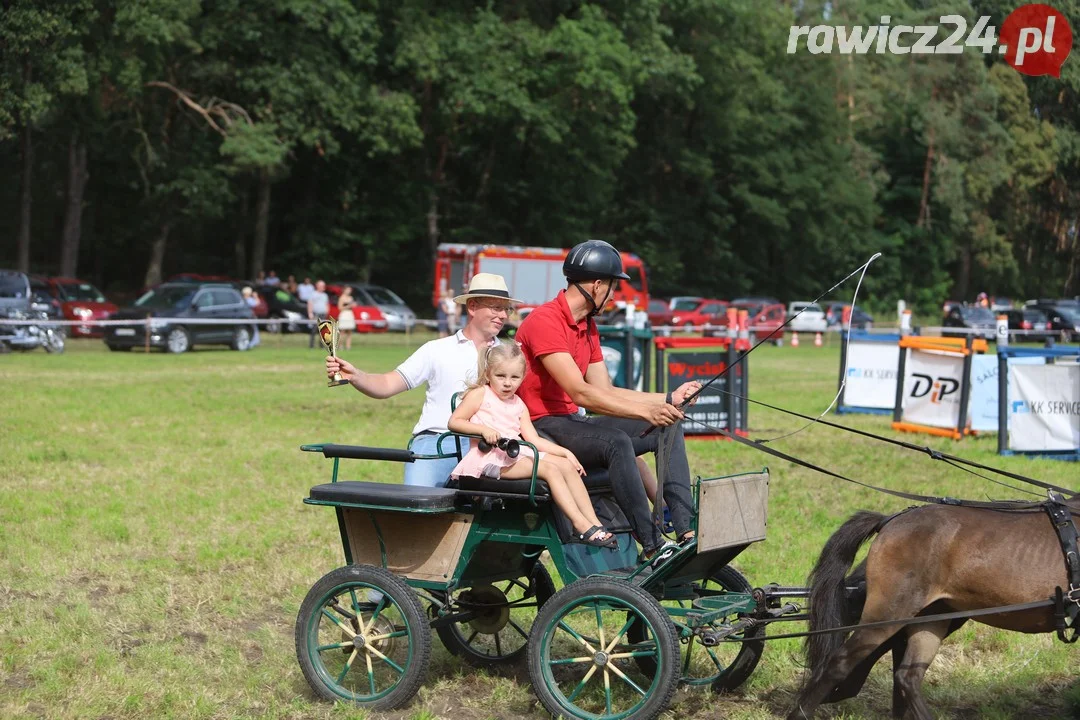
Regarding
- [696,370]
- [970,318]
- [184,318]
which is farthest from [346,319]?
[970,318]

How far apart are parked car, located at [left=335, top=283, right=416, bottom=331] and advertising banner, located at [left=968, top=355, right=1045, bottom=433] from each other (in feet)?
83.9

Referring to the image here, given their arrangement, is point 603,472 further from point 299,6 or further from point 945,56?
point 945,56

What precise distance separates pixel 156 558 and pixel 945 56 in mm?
61325

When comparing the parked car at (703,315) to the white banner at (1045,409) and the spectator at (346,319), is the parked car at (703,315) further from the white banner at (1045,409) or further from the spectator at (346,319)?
the white banner at (1045,409)

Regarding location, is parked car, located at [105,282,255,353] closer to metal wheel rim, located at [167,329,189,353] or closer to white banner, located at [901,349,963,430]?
metal wheel rim, located at [167,329,189,353]

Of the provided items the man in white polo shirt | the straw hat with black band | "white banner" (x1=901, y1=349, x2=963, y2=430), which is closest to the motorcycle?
"white banner" (x1=901, y1=349, x2=963, y2=430)

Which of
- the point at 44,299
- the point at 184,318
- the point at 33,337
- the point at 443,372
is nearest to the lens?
the point at 443,372

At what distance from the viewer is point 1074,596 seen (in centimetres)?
474

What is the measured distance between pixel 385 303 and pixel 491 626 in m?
36.1

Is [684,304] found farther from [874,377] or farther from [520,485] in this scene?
[520,485]

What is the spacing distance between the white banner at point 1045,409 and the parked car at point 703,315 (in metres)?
29.1

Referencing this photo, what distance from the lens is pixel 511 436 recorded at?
5.63m

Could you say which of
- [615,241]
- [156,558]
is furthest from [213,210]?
[156,558]

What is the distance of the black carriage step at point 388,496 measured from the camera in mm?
5461
